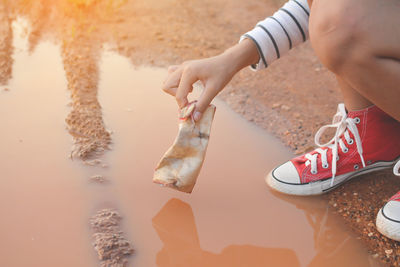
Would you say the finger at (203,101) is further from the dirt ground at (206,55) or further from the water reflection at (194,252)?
the dirt ground at (206,55)

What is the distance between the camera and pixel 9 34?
97.4 inches

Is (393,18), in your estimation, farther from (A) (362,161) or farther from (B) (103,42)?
(B) (103,42)

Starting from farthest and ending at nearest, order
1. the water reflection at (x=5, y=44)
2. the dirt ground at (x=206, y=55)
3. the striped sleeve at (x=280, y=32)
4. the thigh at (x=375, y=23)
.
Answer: the water reflection at (x=5, y=44) → the dirt ground at (x=206, y=55) → the striped sleeve at (x=280, y=32) → the thigh at (x=375, y=23)

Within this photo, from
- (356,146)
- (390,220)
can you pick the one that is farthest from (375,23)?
(390,220)

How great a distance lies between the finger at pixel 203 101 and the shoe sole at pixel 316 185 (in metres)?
0.43

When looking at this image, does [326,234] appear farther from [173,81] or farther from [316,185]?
[173,81]

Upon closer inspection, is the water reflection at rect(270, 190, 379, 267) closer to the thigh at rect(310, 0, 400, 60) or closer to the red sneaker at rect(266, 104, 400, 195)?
the red sneaker at rect(266, 104, 400, 195)

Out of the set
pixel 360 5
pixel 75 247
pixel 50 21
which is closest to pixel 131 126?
pixel 75 247

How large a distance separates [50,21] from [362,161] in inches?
81.6

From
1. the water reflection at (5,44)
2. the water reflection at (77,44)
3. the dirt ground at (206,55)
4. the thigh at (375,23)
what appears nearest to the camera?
the thigh at (375,23)

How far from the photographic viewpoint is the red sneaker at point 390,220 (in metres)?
1.35

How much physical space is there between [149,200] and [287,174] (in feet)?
1.69

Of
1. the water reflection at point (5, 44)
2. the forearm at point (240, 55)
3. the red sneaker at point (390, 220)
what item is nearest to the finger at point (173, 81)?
the forearm at point (240, 55)

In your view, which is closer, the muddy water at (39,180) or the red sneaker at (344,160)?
the muddy water at (39,180)
